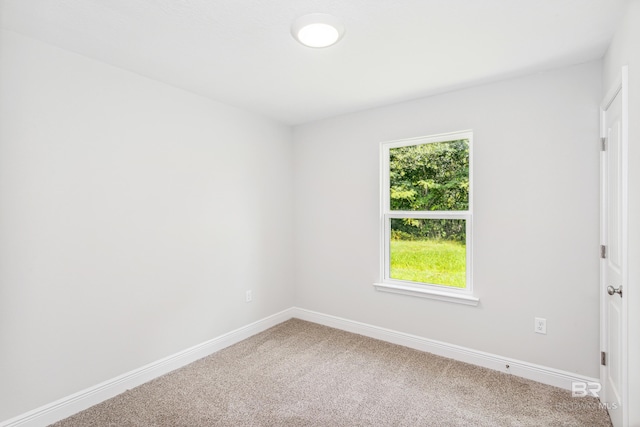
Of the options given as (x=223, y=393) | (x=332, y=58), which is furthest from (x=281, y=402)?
(x=332, y=58)

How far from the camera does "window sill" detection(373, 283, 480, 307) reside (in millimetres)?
2758

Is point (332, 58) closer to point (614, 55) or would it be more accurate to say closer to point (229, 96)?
point (229, 96)

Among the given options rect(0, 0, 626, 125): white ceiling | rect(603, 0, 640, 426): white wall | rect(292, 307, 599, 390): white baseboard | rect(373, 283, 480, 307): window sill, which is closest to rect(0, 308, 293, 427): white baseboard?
rect(292, 307, 599, 390): white baseboard

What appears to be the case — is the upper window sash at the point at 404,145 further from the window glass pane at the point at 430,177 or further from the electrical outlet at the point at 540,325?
the electrical outlet at the point at 540,325

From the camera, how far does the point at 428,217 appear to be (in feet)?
10.1

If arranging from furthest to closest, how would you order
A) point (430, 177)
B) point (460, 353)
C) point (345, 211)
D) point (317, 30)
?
point (345, 211)
point (430, 177)
point (460, 353)
point (317, 30)

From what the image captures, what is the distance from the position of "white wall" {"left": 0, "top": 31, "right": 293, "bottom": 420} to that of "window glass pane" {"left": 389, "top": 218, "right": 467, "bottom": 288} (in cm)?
162

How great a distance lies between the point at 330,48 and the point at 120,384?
2.84 metres

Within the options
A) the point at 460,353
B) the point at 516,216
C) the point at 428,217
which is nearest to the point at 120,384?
the point at 460,353

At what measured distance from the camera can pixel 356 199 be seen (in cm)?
346

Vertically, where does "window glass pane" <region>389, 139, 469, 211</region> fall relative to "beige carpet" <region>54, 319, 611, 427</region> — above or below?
above

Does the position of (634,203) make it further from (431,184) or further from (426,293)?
(426,293)

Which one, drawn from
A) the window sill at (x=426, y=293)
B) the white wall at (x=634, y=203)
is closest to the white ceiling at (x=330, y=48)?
the white wall at (x=634, y=203)

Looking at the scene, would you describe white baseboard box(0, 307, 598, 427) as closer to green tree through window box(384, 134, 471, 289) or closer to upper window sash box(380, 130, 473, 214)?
green tree through window box(384, 134, 471, 289)
